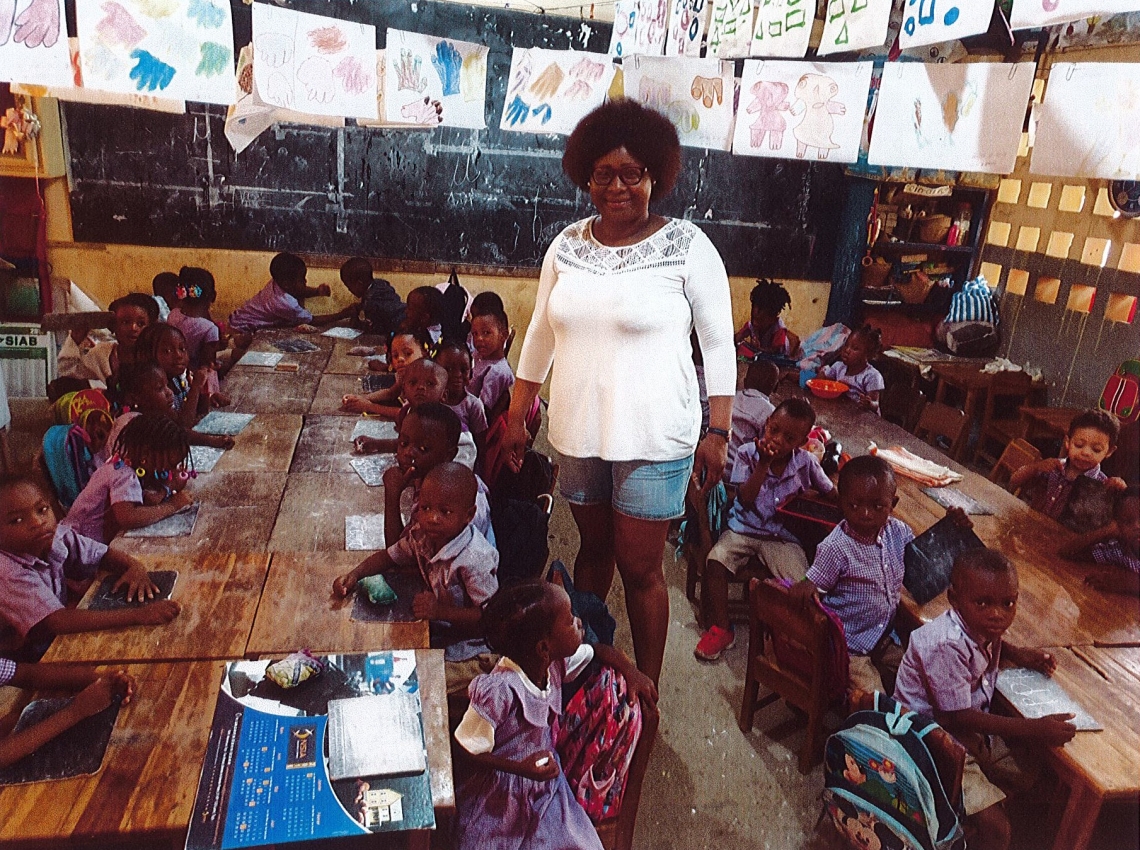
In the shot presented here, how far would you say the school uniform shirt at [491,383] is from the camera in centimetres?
397

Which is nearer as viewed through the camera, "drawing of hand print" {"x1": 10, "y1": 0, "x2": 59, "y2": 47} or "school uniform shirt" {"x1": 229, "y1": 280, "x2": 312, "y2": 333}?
"drawing of hand print" {"x1": 10, "y1": 0, "x2": 59, "y2": 47}

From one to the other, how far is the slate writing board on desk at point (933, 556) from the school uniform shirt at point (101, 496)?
96.7 inches

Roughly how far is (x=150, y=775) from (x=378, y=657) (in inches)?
20.3

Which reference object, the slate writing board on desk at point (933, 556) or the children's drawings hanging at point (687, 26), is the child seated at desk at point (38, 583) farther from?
the children's drawings hanging at point (687, 26)

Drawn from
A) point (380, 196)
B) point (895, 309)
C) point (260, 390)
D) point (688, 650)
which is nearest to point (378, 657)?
point (688, 650)

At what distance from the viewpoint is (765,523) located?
129 inches

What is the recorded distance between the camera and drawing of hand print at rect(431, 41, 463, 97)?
11.6 ft

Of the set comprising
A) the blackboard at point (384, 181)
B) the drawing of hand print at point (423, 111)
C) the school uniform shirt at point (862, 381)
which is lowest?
the school uniform shirt at point (862, 381)

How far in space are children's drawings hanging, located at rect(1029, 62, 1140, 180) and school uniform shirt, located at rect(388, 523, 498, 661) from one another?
1821 mm

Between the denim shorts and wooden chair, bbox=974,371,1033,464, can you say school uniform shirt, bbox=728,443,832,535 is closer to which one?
the denim shorts

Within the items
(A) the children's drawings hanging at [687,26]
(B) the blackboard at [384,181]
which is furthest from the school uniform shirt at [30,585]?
(B) the blackboard at [384,181]

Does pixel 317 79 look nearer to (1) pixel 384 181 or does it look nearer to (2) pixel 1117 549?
(1) pixel 384 181

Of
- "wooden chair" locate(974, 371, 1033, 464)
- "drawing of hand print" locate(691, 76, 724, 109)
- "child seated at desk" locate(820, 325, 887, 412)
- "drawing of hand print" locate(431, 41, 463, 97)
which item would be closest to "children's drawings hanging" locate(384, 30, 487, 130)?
"drawing of hand print" locate(431, 41, 463, 97)

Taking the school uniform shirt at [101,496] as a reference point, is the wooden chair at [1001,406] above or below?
below
